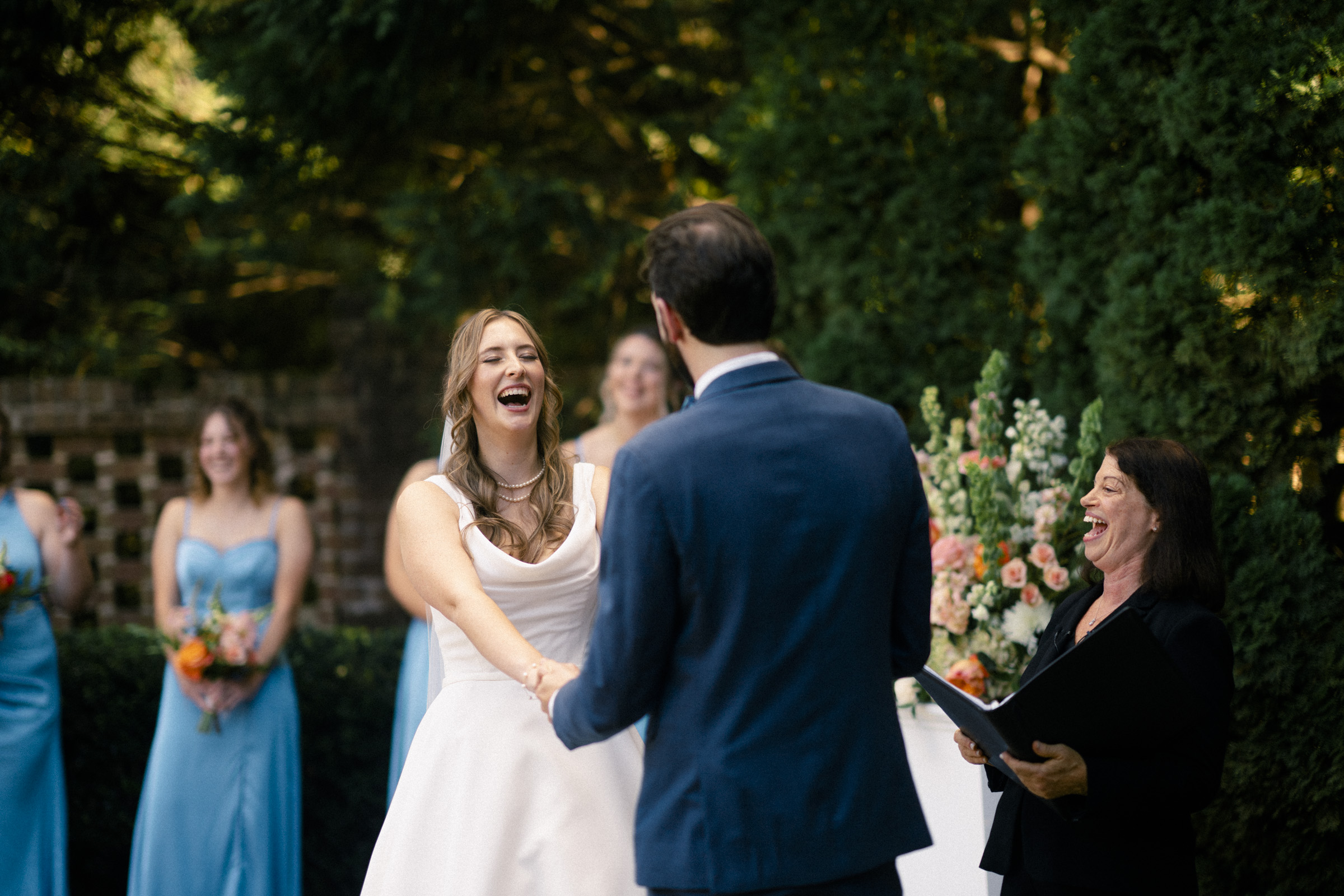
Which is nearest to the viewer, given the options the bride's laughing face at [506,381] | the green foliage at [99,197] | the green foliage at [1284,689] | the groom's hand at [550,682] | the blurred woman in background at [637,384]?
the groom's hand at [550,682]

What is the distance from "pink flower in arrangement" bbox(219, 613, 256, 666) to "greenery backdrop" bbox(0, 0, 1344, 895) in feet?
8.10

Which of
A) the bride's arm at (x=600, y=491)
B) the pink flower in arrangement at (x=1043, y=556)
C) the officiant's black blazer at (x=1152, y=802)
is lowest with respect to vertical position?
the officiant's black blazer at (x=1152, y=802)

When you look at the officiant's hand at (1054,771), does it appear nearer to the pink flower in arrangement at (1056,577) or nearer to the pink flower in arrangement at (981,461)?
the pink flower in arrangement at (1056,577)

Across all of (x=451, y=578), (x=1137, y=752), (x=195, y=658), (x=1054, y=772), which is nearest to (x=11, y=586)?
(x=195, y=658)

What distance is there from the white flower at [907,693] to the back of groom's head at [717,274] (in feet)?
6.09

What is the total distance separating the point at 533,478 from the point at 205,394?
14.5 feet

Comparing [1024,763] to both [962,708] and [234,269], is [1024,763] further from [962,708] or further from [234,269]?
[234,269]

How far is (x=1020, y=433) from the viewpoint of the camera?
3.24 m

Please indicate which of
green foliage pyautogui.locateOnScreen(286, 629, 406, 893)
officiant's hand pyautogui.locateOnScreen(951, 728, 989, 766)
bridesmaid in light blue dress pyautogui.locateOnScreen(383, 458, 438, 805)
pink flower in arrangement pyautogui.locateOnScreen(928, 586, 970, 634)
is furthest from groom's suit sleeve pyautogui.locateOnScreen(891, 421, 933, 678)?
green foliage pyautogui.locateOnScreen(286, 629, 406, 893)

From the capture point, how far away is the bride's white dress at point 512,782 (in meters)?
2.30

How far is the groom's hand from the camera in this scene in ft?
6.92

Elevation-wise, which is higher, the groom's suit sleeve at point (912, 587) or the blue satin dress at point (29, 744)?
the groom's suit sleeve at point (912, 587)

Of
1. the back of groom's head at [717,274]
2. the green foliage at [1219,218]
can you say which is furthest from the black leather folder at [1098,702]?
the green foliage at [1219,218]

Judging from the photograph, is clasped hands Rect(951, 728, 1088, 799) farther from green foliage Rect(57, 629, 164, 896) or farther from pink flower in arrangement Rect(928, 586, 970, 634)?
green foliage Rect(57, 629, 164, 896)
